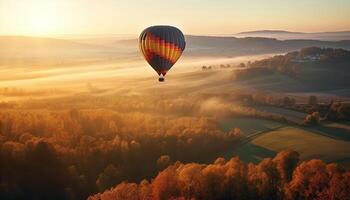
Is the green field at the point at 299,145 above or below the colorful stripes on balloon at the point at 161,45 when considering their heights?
below

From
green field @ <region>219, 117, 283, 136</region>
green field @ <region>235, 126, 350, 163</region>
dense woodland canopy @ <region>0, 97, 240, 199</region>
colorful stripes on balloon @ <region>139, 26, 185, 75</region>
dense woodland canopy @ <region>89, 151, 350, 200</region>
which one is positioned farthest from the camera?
green field @ <region>219, 117, 283, 136</region>

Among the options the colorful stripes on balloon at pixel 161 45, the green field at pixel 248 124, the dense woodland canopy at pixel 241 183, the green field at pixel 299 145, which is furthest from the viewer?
the green field at pixel 248 124

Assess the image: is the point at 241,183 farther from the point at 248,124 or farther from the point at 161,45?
the point at 248,124

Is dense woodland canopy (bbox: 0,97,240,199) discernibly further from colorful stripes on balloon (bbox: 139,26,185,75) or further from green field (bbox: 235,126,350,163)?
colorful stripes on balloon (bbox: 139,26,185,75)

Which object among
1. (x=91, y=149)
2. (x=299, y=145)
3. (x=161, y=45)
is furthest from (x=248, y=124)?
(x=161, y=45)

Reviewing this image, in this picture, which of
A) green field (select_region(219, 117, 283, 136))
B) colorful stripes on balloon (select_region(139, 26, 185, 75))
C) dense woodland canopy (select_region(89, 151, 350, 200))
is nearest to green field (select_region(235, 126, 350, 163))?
green field (select_region(219, 117, 283, 136))

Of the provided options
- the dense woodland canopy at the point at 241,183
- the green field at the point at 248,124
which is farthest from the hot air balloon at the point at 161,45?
the green field at the point at 248,124

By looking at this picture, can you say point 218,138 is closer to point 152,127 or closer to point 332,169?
point 152,127

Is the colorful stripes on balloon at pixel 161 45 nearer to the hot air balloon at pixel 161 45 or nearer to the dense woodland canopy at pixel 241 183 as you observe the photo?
the hot air balloon at pixel 161 45
